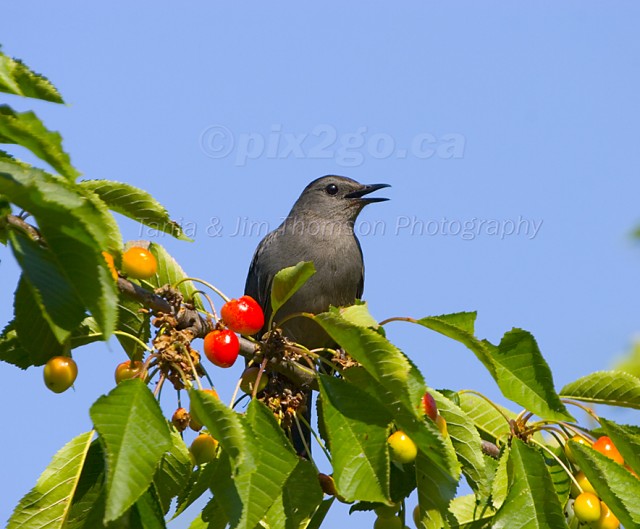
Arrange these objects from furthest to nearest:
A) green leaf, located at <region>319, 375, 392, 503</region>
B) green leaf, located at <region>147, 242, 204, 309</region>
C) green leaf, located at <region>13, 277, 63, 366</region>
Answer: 1. green leaf, located at <region>147, 242, 204, 309</region>
2. green leaf, located at <region>13, 277, 63, 366</region>
3. green leaf, located at <region>319, 375, 392, 503</region>

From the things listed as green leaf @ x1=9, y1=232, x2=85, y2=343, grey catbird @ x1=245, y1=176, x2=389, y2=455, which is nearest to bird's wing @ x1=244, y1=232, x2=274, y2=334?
grey catbird @ x1=245, y1=176, x2=389, y2=455

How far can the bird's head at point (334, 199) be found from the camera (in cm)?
819

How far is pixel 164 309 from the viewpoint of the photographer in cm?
357

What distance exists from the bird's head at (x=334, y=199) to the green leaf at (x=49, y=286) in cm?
563

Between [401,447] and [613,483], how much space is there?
856 mm

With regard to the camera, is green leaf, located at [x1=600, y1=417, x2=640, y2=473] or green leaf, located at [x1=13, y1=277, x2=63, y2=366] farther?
green leaf, located at [x1=600, y1=417, x2=640, y2=473]

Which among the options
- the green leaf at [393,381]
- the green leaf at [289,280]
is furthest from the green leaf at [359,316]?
the green leaf at [289,280]

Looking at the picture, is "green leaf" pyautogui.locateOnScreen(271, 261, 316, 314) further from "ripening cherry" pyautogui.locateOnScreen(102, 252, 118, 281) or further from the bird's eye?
the bird's eye

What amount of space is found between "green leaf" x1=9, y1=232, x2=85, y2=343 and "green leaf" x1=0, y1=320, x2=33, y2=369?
4.32 feet

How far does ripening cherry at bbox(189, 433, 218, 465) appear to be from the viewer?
335 centimetres

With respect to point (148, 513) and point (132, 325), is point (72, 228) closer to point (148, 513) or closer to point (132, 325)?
point (148, 513)

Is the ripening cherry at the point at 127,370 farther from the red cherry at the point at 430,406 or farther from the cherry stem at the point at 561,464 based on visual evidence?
the cherry stem at the point at 561,464

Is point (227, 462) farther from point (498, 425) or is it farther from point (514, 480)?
point (498, 425)

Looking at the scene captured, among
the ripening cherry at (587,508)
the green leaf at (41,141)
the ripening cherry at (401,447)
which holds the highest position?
the green leaf at (41,141)
